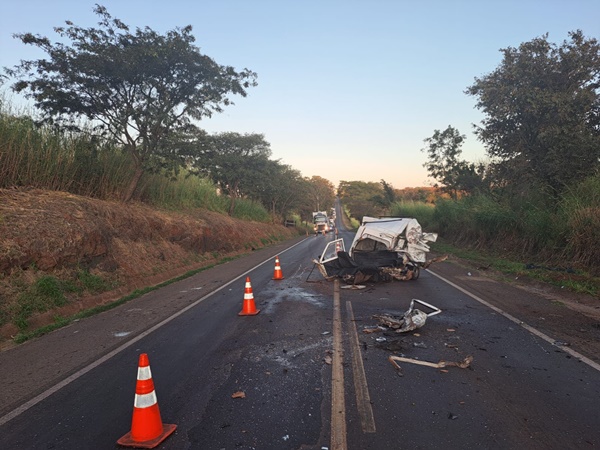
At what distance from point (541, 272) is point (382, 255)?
4974 mm

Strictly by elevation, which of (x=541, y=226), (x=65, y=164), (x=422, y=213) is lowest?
(x=541, y=226)

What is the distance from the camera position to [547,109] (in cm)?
1530

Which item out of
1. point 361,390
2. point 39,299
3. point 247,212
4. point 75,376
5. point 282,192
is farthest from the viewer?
point 282,192

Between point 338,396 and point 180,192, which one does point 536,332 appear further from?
point 180,192

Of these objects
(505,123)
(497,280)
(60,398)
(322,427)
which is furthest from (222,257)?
(322,427)

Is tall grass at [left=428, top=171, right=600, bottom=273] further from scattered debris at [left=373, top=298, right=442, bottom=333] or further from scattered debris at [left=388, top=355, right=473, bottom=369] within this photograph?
scattered debris at [left=388, top=355, right=473, bottom=369]

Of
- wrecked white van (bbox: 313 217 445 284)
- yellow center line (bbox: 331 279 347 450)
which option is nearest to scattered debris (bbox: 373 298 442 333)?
yellow center line (bbox: 331 279 347 450)

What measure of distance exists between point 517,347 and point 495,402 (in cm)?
211

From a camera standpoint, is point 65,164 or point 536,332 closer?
point 536,332

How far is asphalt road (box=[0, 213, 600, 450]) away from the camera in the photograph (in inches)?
139

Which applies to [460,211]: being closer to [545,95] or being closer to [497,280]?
[545,95]

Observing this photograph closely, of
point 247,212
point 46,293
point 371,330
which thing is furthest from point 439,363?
point 247,212

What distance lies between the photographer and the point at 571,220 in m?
11.9

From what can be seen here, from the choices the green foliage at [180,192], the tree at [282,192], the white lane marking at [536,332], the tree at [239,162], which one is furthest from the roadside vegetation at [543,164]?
the tree at [282,192]
